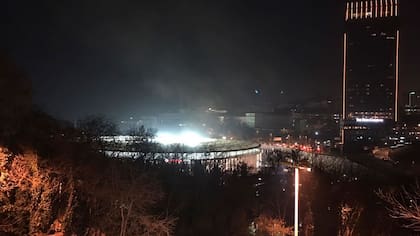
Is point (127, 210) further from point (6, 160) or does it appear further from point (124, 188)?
point (6, 160)

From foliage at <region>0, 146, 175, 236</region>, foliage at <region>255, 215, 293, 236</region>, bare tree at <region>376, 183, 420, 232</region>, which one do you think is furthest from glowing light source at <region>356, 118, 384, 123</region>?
foliage at <region>0, 146, 175, 236</region>

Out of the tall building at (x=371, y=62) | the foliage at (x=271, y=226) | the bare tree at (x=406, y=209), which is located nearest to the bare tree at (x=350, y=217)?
the foliage at (x=271, y=226)

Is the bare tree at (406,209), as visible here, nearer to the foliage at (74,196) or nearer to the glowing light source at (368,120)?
the foliage at (74,196)

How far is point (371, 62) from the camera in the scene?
68.2 metres

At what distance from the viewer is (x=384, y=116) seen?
65250mm

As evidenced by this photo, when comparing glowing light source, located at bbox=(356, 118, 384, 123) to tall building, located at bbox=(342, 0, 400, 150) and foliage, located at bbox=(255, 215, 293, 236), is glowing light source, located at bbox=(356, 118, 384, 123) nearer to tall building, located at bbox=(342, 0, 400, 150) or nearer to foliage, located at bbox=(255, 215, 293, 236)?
tall building, located at bbox=(342, 0, 400, 150)

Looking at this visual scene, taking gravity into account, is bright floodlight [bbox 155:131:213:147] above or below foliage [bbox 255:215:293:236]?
above

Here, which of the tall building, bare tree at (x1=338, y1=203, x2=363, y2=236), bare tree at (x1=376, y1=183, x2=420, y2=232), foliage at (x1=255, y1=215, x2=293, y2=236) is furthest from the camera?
the tall building

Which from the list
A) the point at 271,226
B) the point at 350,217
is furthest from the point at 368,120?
the point at 271,226

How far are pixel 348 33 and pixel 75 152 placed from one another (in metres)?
66.6

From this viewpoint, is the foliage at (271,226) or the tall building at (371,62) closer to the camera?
the foliage at (271,226)

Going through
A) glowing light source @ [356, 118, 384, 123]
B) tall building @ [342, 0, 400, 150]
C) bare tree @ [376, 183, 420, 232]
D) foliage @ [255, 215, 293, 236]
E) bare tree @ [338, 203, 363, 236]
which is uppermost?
tall building @ [342, 0, 400, 150]

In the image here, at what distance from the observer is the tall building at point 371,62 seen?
217ft

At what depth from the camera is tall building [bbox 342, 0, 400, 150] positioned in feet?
217
